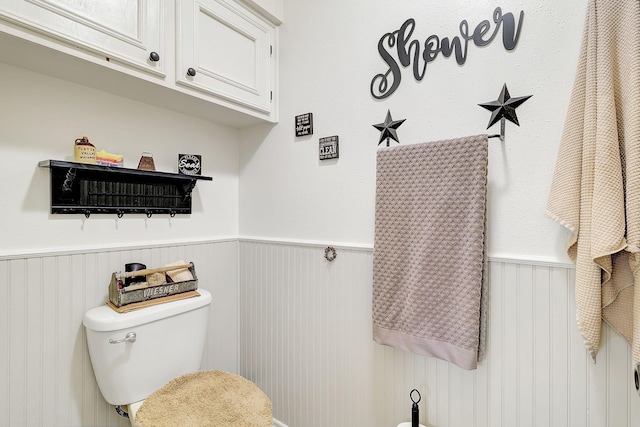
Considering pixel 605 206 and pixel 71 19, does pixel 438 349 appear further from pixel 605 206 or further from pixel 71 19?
pixel 71 19

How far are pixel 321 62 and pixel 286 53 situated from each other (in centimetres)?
25

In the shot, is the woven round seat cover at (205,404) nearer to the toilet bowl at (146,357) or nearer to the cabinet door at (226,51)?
the toilet bowl at (146,357)

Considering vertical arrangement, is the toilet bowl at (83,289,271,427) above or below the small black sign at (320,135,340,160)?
below

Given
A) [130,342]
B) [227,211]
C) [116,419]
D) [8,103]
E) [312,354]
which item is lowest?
[116,419]

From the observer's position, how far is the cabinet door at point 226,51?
1.25 metres

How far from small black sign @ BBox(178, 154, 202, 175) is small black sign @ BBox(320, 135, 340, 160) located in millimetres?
636

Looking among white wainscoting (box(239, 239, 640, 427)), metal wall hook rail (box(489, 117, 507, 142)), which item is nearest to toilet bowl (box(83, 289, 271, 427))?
white wainscoting (box(239, 239, 640, 427))

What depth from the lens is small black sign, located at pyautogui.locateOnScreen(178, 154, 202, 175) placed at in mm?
1535

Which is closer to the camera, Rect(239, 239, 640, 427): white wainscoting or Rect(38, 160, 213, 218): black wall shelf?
Rect(239, 239, 640, 427): white wainscoting

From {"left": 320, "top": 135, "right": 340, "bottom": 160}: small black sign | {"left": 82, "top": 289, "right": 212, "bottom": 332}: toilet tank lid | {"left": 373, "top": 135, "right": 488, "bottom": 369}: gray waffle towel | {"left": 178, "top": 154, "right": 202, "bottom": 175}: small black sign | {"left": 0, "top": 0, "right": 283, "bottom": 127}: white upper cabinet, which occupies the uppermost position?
{"left": 0, "top": 0, "right": 283, "bottom": 127}: white upper cabinet

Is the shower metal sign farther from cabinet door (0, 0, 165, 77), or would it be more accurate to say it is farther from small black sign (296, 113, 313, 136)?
cabinet door (0, 0, 165, 77)

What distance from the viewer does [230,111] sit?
151cm

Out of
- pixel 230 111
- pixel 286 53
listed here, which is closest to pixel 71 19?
pixel 230 111

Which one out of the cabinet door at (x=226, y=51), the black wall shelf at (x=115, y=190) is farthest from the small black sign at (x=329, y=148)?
the black wall shelf at (x=115, y=190)
